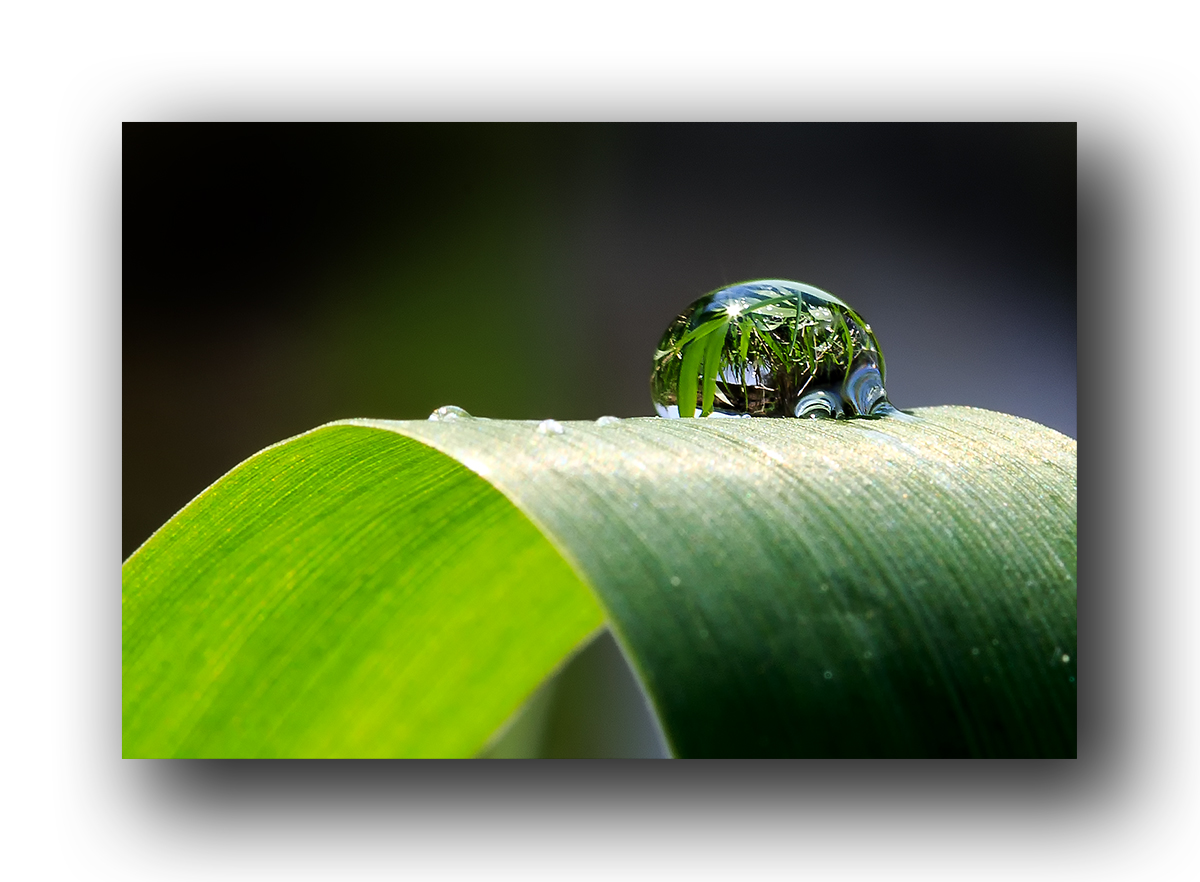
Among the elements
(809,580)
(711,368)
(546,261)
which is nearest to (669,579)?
(809,580)

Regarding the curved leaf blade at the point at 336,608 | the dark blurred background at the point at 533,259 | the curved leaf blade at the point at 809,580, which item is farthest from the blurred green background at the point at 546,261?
the curved leaf blade at the point at 809,580

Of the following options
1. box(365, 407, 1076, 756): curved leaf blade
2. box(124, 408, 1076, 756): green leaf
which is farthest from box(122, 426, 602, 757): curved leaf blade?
box(365, 407, 1076, 756): curved leaf blade

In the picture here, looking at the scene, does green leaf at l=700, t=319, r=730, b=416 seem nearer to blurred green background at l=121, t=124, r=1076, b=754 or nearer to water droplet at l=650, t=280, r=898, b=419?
water droplet at l=650, t=280, r=898, b=419

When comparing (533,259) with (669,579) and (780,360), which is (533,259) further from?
(669,579)

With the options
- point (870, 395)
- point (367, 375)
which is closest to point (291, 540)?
point (870, 395)

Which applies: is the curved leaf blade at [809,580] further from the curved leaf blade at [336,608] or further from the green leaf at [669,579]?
the curved leaf blade at [336,608]

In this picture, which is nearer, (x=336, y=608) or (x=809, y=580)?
(x=809, y=580)
